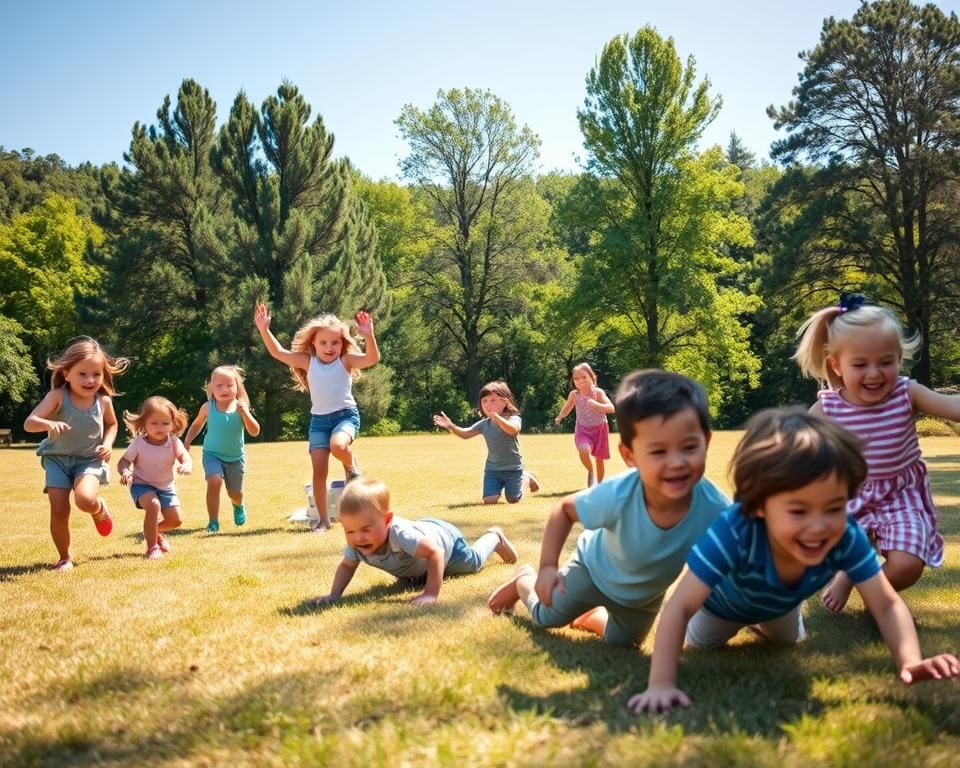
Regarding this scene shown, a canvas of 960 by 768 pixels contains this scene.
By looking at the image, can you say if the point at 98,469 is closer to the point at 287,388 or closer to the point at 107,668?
the point at 107,668

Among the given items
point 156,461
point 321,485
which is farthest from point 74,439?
point 321,485

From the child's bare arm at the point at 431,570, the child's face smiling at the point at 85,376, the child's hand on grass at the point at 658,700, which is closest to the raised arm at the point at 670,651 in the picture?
the child's hand on grass at the point at 658,700

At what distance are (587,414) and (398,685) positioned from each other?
30.4 feet

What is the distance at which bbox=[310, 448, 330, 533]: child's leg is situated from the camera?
8.40m

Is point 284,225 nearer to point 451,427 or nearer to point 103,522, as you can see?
point 451,427

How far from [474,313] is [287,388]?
531 inches

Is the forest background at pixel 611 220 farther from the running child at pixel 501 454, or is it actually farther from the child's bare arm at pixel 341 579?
the child's bare arm at pixel 341 579

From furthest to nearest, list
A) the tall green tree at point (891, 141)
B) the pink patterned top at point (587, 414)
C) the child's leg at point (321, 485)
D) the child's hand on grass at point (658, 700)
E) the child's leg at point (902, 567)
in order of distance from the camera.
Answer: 1. the tall green tree at point (891, 141)
2. the pink patterned top at point (587, 414)
3. the child's leg at point (321, 485)
4. the child's leg at point (902, 567)
5. the child's hand on grass at point (658, 700)

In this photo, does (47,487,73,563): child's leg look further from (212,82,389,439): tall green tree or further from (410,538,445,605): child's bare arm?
(212,82,389,439): tall green tree

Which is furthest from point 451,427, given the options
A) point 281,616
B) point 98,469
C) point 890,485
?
point 890,485

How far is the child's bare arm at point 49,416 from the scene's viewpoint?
636 cm

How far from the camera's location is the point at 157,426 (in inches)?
308

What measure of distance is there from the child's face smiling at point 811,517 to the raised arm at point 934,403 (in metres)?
1.42

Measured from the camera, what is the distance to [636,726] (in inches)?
107
